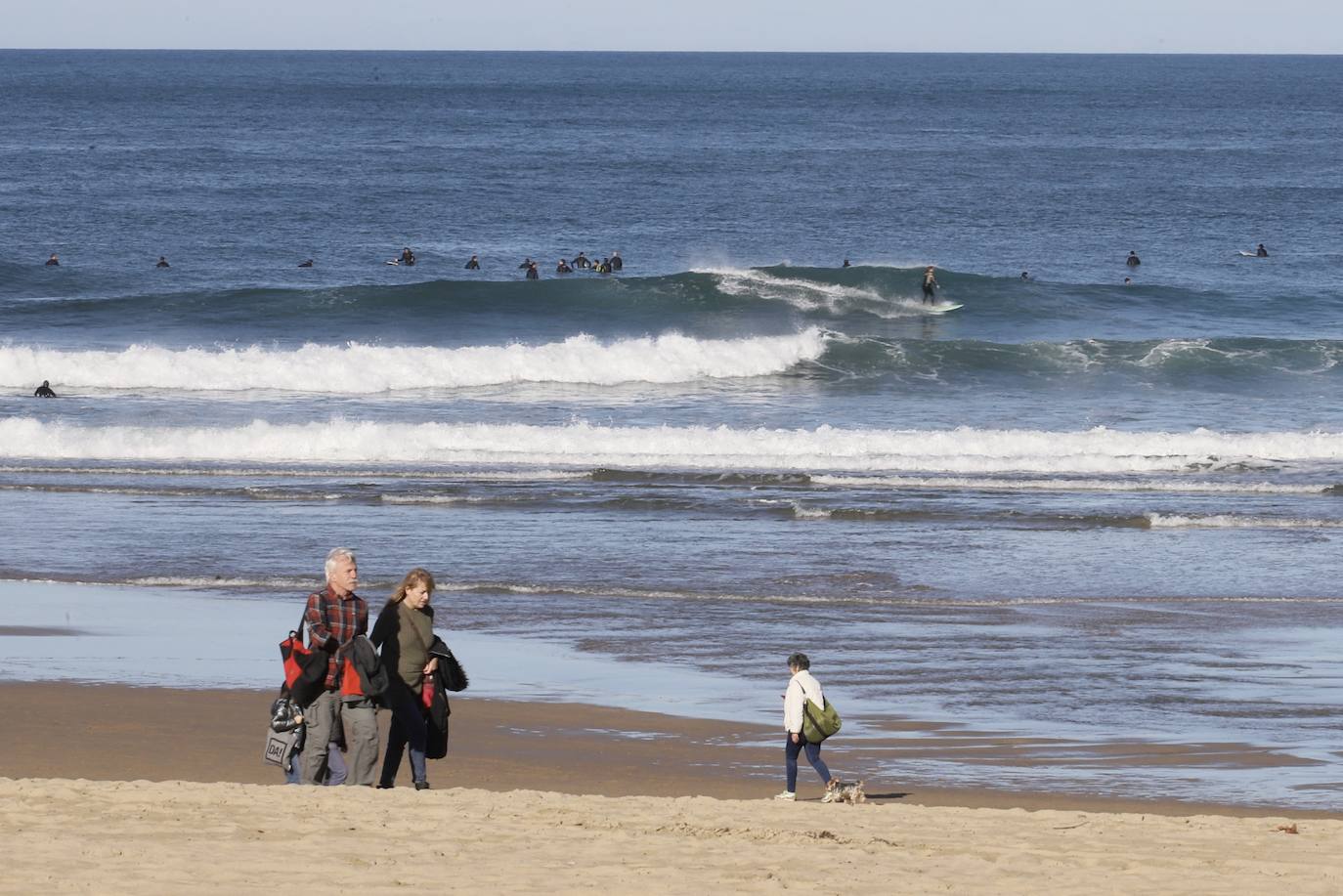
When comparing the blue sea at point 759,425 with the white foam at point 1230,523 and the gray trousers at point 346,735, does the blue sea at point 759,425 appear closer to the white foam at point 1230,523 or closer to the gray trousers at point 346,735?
the white foam at point 1230,523

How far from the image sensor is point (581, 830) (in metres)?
8.84

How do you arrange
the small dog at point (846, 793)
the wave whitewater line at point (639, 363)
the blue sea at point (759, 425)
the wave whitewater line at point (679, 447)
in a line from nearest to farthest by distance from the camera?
the small dog at point (846, 793), the blue sea at point (759, 425), the wave whitewater line at point (679, 447), the wave whitewater line at point (639, 363)

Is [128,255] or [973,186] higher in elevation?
[973,186]

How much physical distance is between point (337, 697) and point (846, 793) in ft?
9.98

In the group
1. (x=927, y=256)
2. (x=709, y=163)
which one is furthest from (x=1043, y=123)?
(x=927, y=256)

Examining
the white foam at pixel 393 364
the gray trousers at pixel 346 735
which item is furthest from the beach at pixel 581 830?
the white foam at pixel 393 364

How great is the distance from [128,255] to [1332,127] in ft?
284

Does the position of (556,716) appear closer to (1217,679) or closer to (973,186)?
(1217,679)

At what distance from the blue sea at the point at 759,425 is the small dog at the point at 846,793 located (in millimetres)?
830

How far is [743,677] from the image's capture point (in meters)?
13.5

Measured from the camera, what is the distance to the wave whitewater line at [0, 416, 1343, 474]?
25.0 metres

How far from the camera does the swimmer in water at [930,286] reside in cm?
4219

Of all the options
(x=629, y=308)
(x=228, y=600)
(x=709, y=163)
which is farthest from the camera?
(x=709, y=163)

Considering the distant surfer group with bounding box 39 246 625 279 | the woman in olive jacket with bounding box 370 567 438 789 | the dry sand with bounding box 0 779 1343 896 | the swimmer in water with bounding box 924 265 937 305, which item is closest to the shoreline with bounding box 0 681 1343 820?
the dry sand with bounding box 0 779 1343 896
